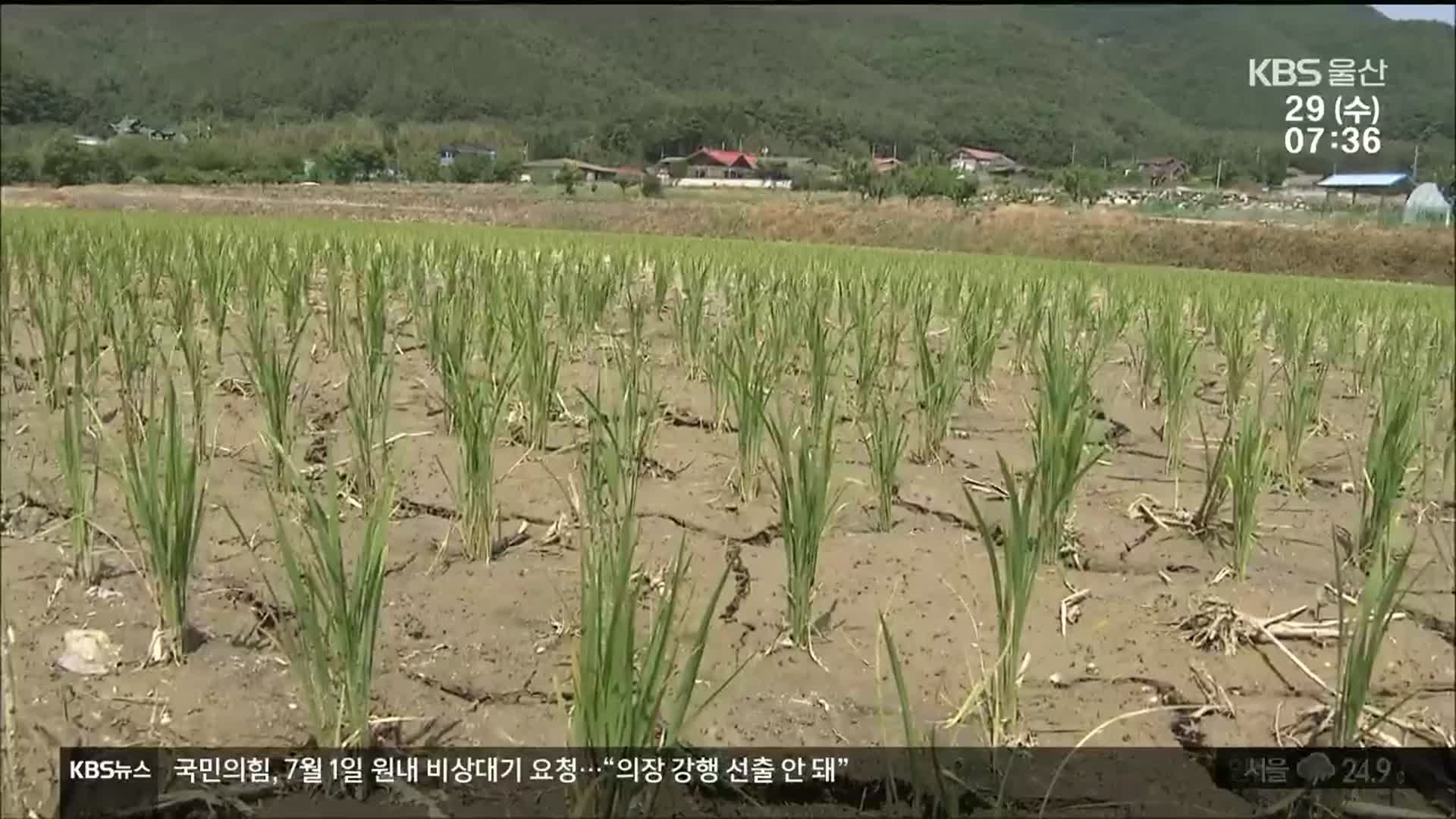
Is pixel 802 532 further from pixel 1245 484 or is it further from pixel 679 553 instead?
pixel 1245 484

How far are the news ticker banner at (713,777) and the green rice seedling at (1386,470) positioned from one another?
0.50m

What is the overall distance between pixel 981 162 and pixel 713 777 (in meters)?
61.2

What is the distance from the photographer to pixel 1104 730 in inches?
51.2

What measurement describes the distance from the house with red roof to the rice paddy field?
4895 centimetres

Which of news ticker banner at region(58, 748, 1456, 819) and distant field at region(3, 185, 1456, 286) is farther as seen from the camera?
distant field at region(3, 185, 1456, 286)

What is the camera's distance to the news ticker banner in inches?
42.7

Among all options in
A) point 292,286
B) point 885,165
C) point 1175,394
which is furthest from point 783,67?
point 1175,394

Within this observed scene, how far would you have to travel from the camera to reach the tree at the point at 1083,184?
36278 millimetres

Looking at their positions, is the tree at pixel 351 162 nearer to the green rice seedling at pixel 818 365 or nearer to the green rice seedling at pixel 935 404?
the green rice seedling at pixel 818 365

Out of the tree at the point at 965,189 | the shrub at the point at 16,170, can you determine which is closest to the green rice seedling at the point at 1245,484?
the shrub at the point at 16,170

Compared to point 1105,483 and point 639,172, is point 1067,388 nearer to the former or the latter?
point 1105,483

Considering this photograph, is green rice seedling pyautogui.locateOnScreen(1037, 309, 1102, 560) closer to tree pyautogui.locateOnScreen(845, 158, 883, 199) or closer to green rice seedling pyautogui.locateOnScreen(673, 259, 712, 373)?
green rice seedling pyautogui.locateOnScreen(673, 259, 712, 373)

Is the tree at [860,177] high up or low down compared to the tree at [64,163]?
up

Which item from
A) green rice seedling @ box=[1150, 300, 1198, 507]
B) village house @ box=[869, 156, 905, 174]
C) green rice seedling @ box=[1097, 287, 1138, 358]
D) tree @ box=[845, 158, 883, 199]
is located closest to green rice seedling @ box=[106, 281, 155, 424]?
green rice seedling @ box=[1150, 300, 1198, 507]
